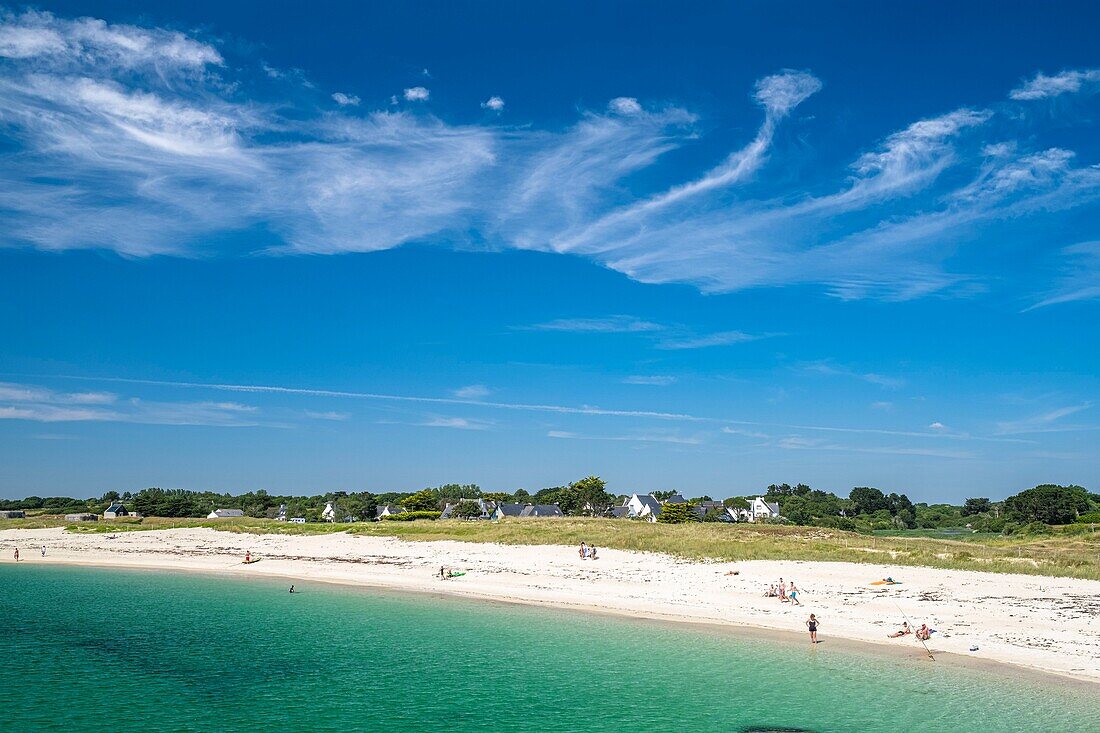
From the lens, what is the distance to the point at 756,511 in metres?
135

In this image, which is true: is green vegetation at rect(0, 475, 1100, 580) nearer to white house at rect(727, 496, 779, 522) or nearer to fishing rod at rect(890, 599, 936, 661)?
white house at rect(727, 496, 779, 522)

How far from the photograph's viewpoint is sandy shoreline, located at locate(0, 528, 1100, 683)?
2970 centimetres

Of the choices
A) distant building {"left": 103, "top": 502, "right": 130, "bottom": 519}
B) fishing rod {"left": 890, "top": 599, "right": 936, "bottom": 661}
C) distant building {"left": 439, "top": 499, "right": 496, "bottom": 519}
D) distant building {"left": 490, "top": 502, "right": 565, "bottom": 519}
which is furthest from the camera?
distant building {"left": 439, "top": 499, "right": 496, "bottom": 519}

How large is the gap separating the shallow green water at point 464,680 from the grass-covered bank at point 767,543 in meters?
19.7

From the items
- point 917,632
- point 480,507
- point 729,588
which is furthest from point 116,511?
point 917,632

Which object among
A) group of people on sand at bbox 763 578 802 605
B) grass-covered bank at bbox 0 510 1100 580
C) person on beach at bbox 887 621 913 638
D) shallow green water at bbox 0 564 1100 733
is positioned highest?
grass-covered bank at bbox 0 510 1100 580

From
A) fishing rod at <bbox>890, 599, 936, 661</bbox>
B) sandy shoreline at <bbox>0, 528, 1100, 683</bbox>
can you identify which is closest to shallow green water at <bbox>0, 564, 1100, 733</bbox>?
fishing rod at <bbox>890, 599, 936, 661</bbox>

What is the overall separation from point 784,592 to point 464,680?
66.7 feet

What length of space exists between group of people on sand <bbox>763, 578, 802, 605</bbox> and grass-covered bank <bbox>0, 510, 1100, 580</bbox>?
9620mm

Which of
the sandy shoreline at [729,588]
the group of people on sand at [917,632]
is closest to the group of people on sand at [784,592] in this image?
the sandy shoreline at [729,588]

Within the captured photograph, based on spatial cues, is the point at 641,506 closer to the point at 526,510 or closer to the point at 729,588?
the point at 526,510

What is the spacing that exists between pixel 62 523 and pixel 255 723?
9900 centimetres

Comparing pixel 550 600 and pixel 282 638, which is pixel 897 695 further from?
pixel 282 638

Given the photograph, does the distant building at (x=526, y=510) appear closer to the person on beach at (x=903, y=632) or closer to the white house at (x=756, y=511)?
the white house at (x=756, y=511)
